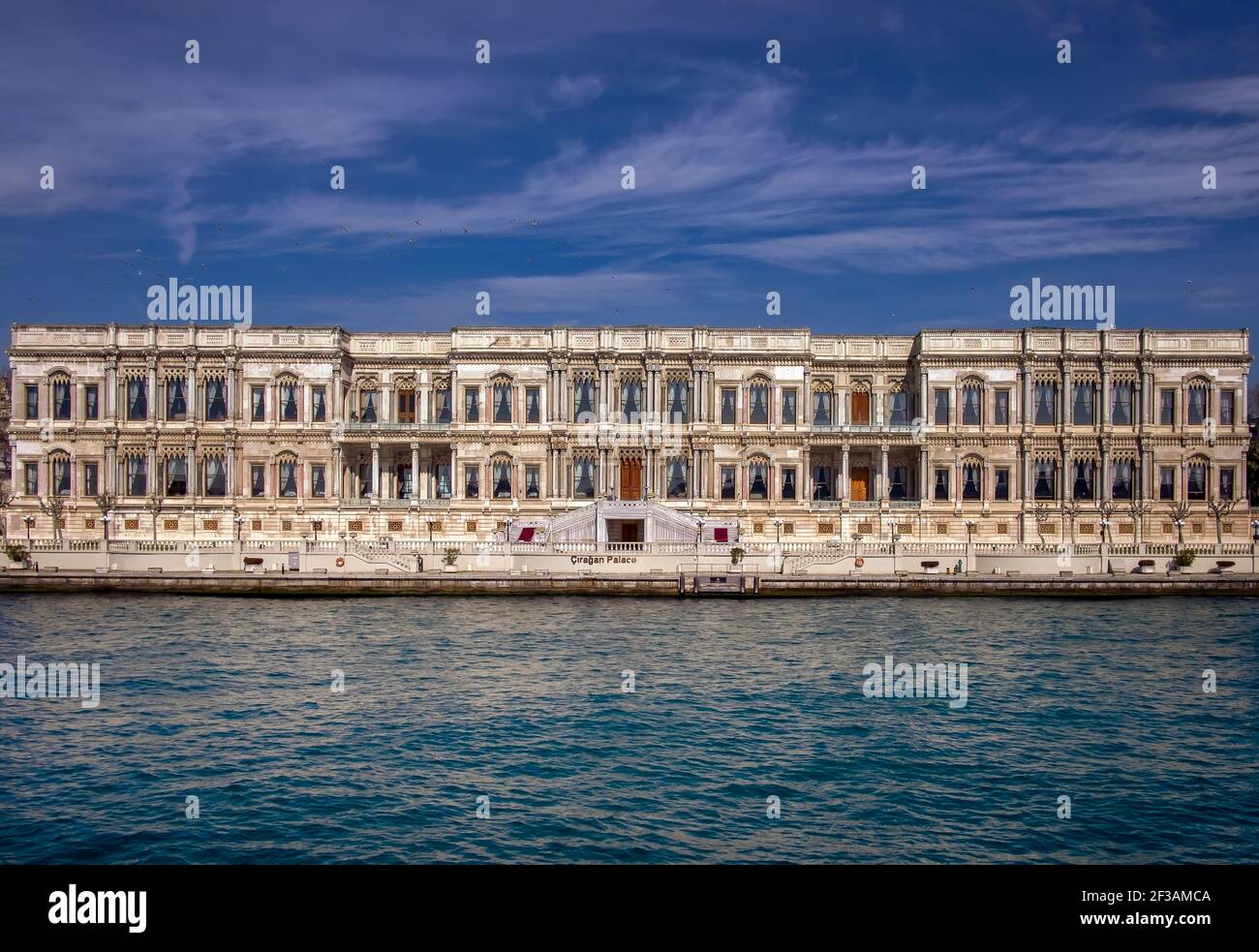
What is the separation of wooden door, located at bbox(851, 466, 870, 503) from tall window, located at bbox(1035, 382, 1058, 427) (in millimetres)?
10465

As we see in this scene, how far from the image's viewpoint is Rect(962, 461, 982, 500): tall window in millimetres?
58750

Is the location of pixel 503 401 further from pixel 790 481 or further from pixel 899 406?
pixel 899 406

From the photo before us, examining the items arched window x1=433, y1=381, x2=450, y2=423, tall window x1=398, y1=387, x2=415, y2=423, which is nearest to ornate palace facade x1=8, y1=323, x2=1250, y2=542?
arched window x1=433, y1=381, x2=450, y2=423

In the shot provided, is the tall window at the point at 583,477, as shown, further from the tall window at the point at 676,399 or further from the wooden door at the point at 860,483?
the wooden door at the point at 860,483

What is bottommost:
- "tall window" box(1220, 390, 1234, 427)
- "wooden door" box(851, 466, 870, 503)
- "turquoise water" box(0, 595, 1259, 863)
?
"turquoise water" box(0, 595, 1259, 863)

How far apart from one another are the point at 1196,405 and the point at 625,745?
50.3m

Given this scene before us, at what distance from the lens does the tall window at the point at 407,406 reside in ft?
207

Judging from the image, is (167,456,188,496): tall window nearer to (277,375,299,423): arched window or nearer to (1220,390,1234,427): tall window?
(277,375,299,423): arched window

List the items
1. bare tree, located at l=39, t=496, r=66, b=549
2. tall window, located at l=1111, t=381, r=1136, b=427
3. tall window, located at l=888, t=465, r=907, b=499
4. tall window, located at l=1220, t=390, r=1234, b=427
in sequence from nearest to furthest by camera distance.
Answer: bare tree, located at l=39, t=496, r=66, b=549 < tall window, located at l=1220, t=390, r=1234, b=427 < tall window, located at l=1111, t=381, r=1136, b=427 < tall window, located at l=888, t=465, r=907, b=499

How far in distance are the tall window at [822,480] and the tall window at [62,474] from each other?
44628 millimetres

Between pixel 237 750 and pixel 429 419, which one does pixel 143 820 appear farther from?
pixel 429 419

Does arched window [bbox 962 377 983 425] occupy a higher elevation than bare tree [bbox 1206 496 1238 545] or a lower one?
higher

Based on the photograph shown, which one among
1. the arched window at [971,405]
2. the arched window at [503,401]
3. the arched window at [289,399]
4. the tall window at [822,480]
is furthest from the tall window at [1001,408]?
the arched window at [289,399]

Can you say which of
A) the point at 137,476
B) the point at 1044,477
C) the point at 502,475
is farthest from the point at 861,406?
the point at 137,476
